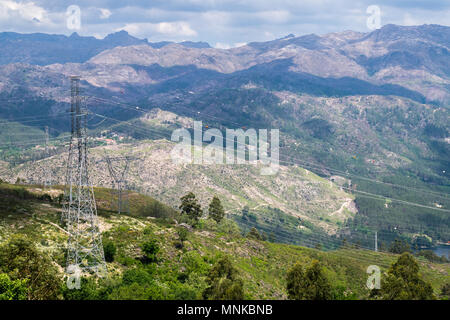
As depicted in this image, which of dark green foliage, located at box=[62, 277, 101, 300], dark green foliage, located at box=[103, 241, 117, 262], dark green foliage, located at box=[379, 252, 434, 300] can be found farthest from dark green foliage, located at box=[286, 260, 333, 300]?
dark green foliage, located at box=[103, 241, 117, 262]

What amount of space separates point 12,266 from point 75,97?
79.3ft

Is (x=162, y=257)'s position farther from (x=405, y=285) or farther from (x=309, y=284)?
(x=405, y=285)

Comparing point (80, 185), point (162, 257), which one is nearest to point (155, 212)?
point (162, 257)

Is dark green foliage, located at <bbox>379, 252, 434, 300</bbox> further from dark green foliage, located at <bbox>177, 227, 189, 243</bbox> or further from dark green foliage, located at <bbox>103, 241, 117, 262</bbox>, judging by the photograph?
dark green foliage, located at <bbox>103, 241, 117, 262</bbox>

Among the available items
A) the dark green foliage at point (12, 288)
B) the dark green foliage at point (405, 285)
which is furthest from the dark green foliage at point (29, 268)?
the dark green foliage at point (405, 285)

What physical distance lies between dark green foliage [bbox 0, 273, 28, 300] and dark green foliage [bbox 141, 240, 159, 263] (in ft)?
92.9

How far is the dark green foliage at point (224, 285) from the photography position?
48406 millimetres

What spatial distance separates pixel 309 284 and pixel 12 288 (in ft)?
125

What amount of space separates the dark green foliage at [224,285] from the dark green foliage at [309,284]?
854cm

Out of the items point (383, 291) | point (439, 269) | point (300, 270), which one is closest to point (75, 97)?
point (300, 270)

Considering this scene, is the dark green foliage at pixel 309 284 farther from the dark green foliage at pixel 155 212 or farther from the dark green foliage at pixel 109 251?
the dark green foliage at pixel 155 212
